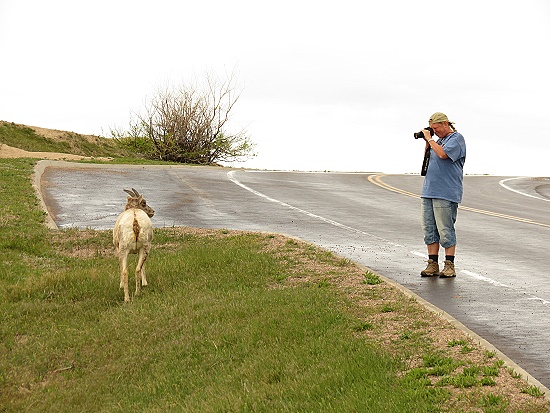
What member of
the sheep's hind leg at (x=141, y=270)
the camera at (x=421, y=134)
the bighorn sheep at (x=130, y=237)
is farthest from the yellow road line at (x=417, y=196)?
the bighorn sheep at (x=130, y=237)

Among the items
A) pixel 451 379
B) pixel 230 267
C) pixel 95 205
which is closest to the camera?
pixel 451 379

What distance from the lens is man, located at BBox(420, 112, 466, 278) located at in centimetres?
1209

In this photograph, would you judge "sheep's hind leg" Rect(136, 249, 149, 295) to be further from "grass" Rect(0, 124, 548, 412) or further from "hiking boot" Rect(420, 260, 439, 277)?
"hiking boot" Rect(420, 260, 439, 277)

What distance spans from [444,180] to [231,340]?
4457 mm

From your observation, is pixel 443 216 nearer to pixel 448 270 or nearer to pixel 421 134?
pixel 448 270

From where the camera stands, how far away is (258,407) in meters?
7.73

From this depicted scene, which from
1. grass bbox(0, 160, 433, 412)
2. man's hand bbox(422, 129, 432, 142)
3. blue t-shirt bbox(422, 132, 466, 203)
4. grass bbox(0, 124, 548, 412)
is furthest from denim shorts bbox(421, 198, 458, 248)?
grass bbox(0, 160, 433, 412)

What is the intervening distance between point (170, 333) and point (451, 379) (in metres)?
4.33

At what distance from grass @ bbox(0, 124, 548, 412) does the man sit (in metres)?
1.38

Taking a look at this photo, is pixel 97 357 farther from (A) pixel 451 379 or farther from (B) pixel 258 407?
(A) pixel 451 379

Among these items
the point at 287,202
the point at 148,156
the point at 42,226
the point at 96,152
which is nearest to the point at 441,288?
the point at 42,226

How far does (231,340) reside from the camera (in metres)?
9.83

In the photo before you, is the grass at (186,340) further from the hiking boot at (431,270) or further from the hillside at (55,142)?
the hillside at (55,142)

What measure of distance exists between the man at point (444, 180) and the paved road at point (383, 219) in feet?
2.42
